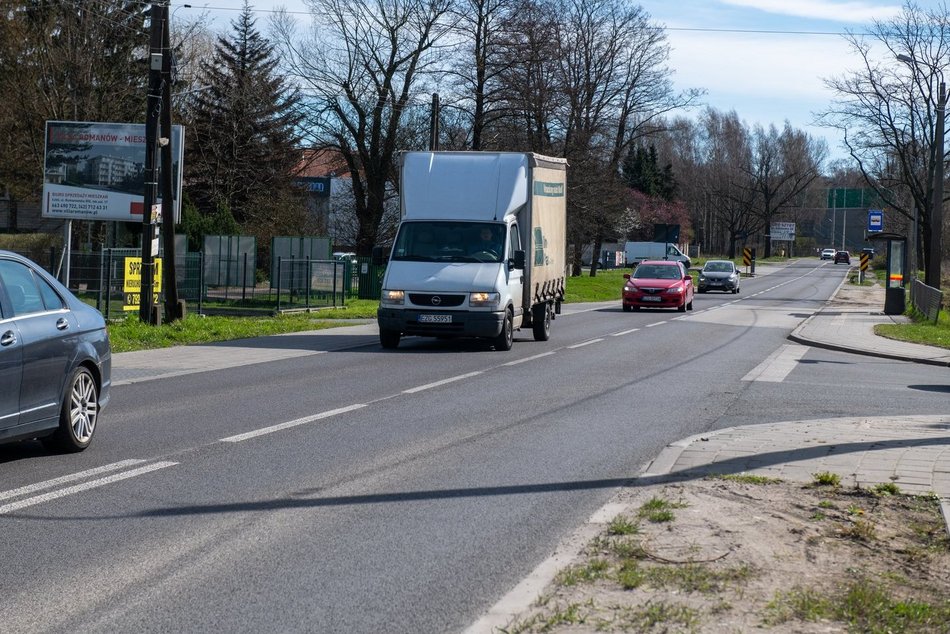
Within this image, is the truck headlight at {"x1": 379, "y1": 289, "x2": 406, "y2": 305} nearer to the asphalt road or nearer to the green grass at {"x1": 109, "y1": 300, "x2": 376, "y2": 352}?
the asphalt road

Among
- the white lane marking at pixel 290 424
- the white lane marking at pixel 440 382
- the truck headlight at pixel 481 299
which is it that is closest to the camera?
the white lane marking at pixel 290 424

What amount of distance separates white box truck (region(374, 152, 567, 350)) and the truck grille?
0.02m

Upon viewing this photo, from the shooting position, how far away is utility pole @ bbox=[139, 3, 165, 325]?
22.0m

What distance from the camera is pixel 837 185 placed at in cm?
15062

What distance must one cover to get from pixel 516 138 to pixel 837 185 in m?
112

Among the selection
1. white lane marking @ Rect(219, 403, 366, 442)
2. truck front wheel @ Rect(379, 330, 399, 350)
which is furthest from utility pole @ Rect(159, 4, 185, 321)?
white lane marking @ Rect(219, 403, 366, 442)

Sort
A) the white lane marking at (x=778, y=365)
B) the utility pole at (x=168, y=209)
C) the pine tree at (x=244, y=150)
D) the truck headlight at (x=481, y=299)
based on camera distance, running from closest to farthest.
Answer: the white lane marking at (x=778, y=365)
the truck headlight at (x=481, y=299)
the utility pole at (x=168, y=209)
the pine tree at (x=244, y=150)

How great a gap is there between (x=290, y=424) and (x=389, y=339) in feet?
30.6

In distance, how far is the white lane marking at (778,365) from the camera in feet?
53.3

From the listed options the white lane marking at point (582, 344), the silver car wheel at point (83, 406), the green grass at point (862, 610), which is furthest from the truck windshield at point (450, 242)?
the green grass at point (862, 610)

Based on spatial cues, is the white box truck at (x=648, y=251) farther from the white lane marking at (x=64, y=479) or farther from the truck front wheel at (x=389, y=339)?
the white lane marking at (x=64, y=479)

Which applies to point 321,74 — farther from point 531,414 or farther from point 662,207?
point 662,207

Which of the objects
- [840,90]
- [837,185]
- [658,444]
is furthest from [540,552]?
[837,185]

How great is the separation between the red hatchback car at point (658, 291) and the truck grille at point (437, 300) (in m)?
19.1
